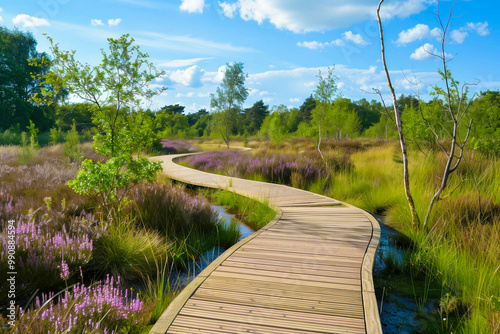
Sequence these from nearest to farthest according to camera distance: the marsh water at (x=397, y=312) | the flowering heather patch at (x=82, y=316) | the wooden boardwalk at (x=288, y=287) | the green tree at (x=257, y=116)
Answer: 1. the flowering heather patch at (x=82, y=316)
2. the wooden boardwalk at (x=288, y=287)
3. the marsh water at (x=397, y=312)
4. the green tree at (x=257, y=116)

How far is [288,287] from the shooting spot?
2.68 m

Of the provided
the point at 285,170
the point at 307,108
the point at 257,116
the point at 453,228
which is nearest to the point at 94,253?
the point at 453,228

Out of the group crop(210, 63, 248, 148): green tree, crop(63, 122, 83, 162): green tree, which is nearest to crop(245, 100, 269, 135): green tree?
crop(210, 63, 248, 148): green tree

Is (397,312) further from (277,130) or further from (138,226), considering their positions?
(277,130)

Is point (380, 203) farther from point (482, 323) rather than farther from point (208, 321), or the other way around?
point (208, 321)

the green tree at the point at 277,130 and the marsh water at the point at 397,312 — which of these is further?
the green tree at the point at 277,130

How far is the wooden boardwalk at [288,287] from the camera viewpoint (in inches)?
84.9

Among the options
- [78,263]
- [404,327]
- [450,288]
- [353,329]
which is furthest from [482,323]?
[78,263]

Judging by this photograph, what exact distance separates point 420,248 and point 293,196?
119 inches

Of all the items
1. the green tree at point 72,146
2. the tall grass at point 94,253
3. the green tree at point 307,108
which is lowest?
the tall grass at point 94,253

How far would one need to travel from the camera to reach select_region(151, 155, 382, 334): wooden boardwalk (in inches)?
84.9

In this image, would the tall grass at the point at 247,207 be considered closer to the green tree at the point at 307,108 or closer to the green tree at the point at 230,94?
the green tree at the point at 230,94

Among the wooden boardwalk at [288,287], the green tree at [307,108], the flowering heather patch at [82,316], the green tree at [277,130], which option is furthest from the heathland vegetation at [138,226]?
the green tree at [307,108]

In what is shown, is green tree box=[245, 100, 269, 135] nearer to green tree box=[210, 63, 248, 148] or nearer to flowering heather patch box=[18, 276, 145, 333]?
green tree box=[210, 63, 248, 148]
